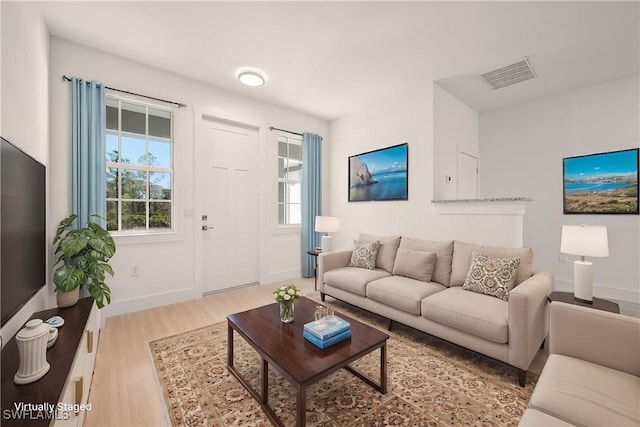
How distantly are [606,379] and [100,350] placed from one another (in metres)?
3.33

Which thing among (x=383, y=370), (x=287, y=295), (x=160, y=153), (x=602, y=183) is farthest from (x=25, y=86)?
(x=602, y=183)

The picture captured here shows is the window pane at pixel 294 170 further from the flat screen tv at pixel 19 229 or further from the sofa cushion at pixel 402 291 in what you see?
the flat screen tv at pixel 19 229

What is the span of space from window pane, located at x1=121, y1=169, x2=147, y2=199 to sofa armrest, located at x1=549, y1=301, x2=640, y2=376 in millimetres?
3911

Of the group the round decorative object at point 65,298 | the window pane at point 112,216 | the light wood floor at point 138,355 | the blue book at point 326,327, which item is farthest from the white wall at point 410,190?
the round decorative object at point 65,298

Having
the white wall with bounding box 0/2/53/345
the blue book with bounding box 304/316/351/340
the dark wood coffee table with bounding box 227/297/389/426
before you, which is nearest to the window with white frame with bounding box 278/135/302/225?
the dark wood coffee table with bounding box 227/297/389/426

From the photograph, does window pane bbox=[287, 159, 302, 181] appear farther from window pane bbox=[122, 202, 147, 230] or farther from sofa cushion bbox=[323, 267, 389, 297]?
window pane bbox=[122, 202, 147, 230]

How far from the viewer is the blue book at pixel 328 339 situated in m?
1.64

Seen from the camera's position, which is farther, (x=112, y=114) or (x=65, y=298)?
(x=112, y=114)

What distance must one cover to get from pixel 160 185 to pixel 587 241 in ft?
13.8

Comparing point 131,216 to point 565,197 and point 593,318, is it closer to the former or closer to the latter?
point 593,318

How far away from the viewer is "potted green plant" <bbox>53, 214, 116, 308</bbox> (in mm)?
2088

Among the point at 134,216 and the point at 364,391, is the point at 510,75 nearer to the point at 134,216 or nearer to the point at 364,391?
the point at 364,391

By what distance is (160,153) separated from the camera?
132 inches

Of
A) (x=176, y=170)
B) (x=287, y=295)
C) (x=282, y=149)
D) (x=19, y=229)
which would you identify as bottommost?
(x=287, y=295)
